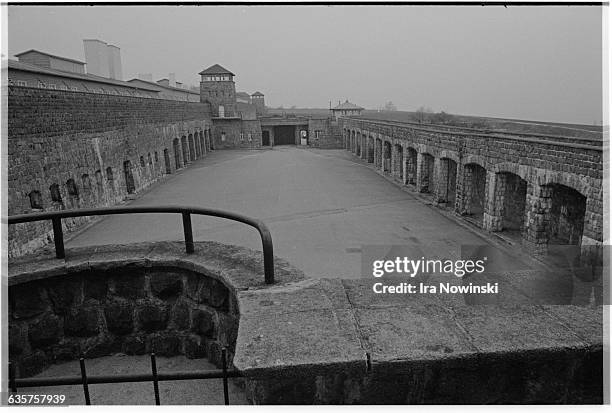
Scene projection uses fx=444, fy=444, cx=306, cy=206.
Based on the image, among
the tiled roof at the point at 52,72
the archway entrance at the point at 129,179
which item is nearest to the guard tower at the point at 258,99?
the tiled roof at the point at 52,72

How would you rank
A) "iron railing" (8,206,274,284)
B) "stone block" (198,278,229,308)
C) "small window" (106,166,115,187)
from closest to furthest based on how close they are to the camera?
"iron railing" (8,206,274,284) < "stone block" (198,278,229,308) < "small window" (106,166,115,187)

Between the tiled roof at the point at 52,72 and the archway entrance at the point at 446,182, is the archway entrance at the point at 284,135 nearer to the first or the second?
the tiled roof at the point at 52,72

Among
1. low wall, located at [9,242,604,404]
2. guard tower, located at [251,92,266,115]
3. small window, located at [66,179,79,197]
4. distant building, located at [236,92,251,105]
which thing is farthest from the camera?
guard tower, located at [251,92,266,115]

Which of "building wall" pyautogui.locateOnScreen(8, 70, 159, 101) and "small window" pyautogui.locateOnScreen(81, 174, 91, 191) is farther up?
"building wall" pyautogui.locateOnScreen(8, 70, 159, 101)

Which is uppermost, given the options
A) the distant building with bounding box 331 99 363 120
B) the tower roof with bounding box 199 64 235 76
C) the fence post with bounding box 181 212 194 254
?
the tower roof with bounding box 199 64 235 76

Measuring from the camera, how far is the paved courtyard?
9961 millimetres

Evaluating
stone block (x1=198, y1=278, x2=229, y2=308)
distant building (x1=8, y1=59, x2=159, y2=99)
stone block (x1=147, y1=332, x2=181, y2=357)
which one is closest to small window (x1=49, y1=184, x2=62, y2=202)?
distant building (x1=8, y1=59, x2=159, y2=99)

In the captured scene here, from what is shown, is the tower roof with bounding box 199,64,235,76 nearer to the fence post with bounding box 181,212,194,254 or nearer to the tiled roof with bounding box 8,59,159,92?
the tiled roof with bounding box 8,59,159,92

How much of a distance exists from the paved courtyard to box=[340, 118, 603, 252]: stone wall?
0.93m

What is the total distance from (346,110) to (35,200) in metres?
38.4

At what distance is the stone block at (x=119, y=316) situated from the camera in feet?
8.66

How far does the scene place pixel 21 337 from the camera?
2.49 metres

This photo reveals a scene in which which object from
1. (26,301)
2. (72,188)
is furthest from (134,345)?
(72,188)

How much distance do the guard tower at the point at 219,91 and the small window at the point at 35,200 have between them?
32559 mm
